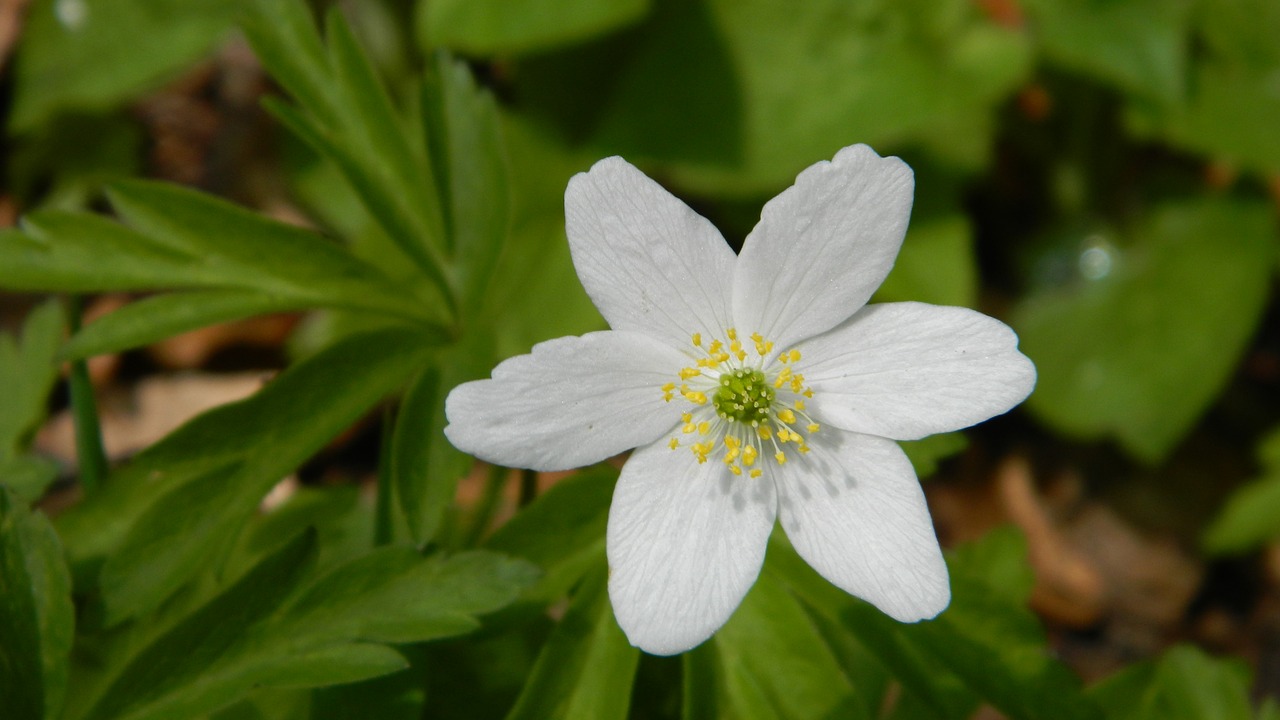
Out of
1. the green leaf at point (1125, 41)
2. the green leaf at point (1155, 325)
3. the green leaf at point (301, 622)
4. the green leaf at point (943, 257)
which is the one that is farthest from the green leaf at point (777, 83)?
the green leaf at point (301, 622)

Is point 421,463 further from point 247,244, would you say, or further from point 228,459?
point 247,244

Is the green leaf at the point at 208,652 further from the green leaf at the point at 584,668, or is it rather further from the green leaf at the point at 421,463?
the green leaf at the point at 584,668

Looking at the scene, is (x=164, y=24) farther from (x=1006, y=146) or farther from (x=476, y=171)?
(x=1006, y=146)

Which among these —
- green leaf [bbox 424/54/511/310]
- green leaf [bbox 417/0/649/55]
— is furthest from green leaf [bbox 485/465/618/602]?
green leaf [bbox 417/0/649/55]

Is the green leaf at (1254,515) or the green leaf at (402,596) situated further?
the green leaf at (1254,515)

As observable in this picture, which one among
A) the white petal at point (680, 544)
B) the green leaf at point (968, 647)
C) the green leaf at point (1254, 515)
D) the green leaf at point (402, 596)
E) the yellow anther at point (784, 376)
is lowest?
the green leaf at point (1254, 515)

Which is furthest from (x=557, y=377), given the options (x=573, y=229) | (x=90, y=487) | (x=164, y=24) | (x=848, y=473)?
(x=164, y=24)
